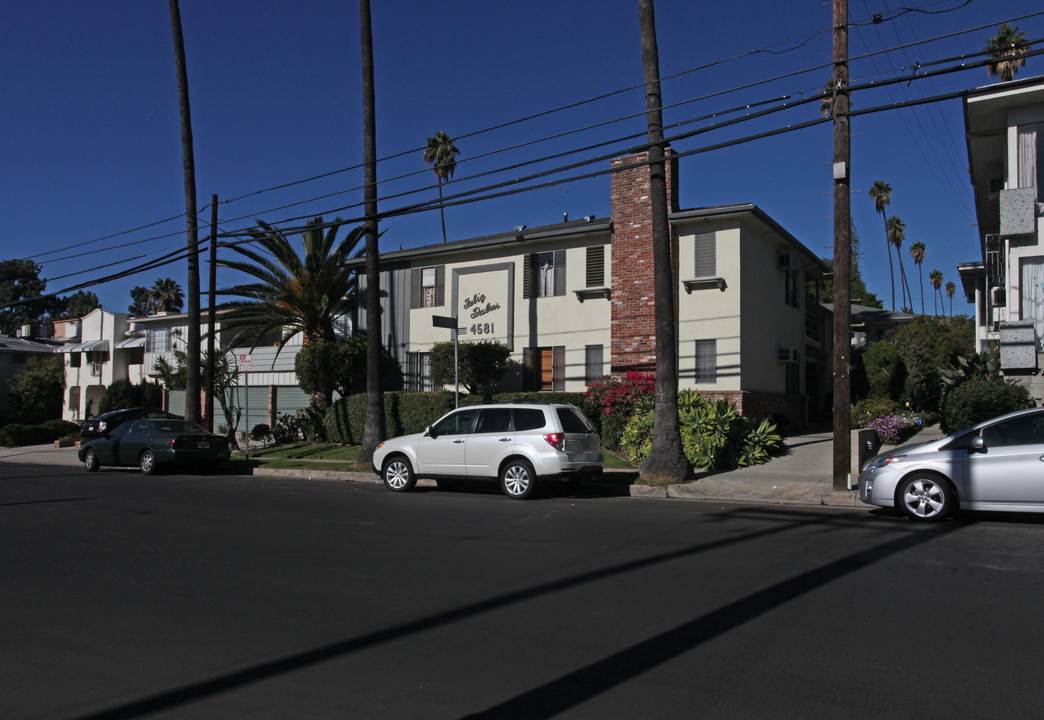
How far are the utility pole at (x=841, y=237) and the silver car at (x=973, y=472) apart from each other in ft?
7.96

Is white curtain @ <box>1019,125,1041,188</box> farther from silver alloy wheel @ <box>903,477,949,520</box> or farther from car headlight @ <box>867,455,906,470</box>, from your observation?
silver alloy wheel @ <box>903,477,949,520</box>

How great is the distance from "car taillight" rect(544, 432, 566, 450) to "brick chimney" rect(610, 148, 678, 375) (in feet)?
27.8

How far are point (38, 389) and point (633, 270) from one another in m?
40.0

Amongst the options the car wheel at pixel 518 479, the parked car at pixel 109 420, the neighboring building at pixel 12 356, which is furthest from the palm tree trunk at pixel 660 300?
the neighboring building at pixel 12 356

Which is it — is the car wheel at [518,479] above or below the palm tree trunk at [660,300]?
below

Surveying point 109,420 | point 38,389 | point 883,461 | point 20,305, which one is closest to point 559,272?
point 883,461

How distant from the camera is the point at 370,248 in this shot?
1967 cm

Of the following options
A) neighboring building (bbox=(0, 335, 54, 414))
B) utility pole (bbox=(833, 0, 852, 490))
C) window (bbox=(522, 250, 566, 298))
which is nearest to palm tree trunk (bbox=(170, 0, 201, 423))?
window (bbox=(522, 250, 566, 298))

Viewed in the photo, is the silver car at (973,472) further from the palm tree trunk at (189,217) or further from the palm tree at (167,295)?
the palm tree at (167,295)

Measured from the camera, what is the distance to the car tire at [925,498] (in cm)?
1055

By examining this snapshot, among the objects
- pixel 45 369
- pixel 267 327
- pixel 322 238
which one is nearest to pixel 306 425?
pixel 267 327

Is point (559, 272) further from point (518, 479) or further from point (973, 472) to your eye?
point (973, 472)

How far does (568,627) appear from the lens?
5941 mm

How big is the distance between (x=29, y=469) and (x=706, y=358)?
18.7m
